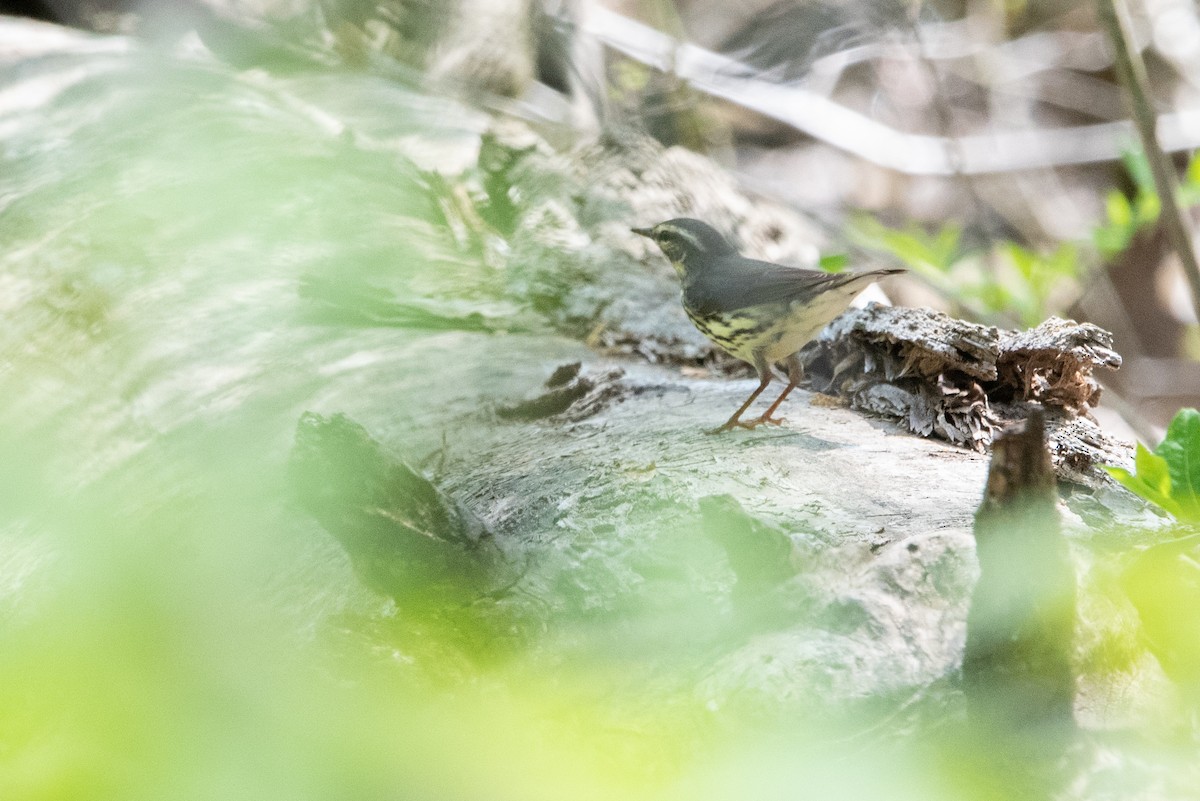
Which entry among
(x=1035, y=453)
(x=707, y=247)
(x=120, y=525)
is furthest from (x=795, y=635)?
(x=707, y=247)

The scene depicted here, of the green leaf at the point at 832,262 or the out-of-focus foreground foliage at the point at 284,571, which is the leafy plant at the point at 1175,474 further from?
the green leaf at the point at 832,262

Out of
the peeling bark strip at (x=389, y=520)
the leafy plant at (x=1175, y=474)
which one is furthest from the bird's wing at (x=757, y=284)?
the peeling bark strip at (x=389, y=520)

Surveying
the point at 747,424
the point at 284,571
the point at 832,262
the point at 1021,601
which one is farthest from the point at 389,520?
the point at 832,262

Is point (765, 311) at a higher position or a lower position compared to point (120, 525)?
higher

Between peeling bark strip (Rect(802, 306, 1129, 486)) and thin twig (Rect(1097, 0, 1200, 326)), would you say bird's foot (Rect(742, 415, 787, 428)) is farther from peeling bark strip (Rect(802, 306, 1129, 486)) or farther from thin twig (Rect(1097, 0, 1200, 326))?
thin twig (Rect(1097, 0, 1200, 326))

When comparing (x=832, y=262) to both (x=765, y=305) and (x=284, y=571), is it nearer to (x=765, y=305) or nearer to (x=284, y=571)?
(x=765, y=305)

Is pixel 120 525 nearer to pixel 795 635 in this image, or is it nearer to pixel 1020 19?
pixel 795 635
